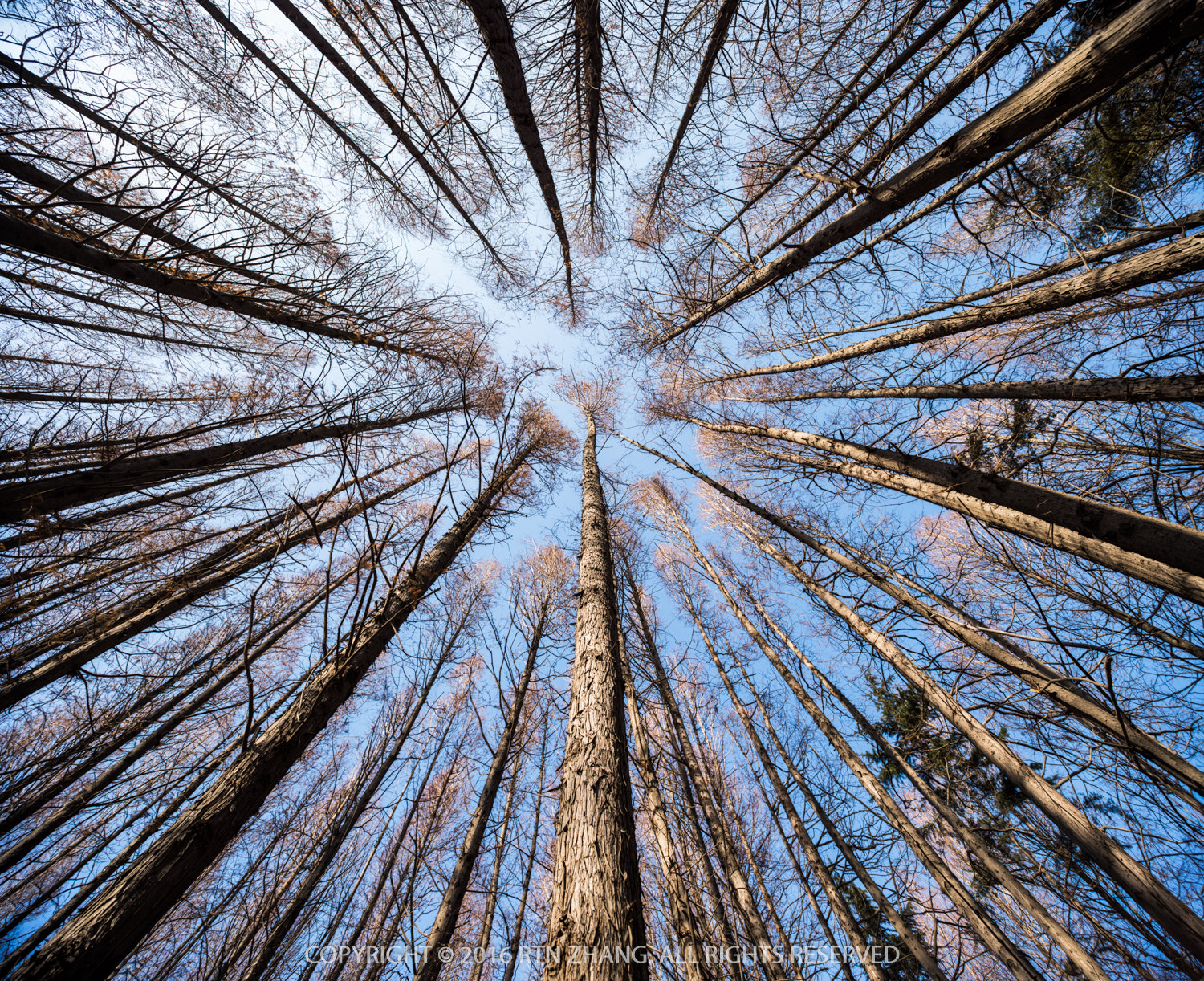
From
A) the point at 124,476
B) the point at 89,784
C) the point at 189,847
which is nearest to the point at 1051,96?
the point at 189,847

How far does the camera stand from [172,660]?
25.0 feet

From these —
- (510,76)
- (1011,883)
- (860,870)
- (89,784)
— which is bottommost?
(89,784)

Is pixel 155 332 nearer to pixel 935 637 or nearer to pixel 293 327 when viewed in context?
pixel 293 327

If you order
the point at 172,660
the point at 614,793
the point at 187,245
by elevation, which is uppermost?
the point at 187,245

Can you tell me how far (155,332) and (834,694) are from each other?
38.0 feet

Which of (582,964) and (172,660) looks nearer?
(582,964)

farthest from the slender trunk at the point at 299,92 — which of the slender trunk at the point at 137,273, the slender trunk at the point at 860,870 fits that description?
the slender trunk at the point at 860,870

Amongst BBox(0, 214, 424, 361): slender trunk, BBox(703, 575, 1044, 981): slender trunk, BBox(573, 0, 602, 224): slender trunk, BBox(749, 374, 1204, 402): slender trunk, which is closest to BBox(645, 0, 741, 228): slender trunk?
BBox(573, 0, 602, 224): slender trunk

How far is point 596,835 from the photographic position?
6.32 feet

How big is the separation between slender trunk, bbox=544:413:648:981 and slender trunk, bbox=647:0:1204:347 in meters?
3.81

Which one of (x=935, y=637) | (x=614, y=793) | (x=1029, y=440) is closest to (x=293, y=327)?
(x=614, y=793)

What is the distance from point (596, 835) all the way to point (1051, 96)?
14.8ft

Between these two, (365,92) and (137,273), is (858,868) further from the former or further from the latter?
(365,92)

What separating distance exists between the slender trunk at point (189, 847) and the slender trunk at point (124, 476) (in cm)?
186
